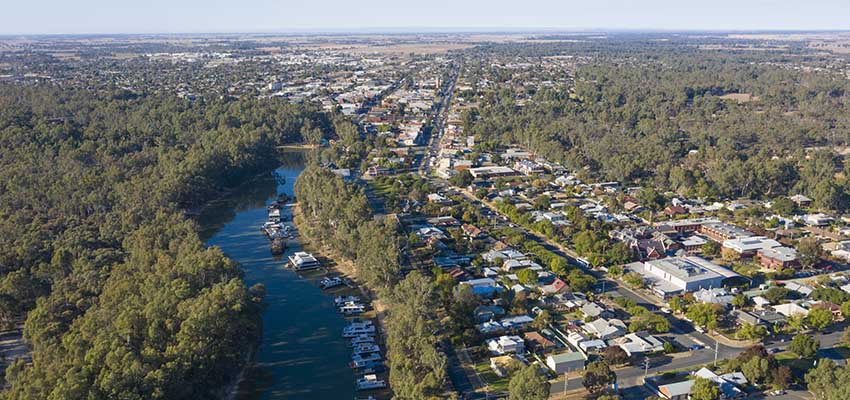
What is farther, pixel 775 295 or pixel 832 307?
pixel 775 295

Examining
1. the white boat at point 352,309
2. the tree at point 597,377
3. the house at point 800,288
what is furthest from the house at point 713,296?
the white boat at point 352,309

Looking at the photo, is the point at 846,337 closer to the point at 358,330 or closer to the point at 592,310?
the point at 592,310

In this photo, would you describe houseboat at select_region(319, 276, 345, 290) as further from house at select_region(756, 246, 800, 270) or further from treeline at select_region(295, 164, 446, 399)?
house at select_region(756, 246, 800, 270)

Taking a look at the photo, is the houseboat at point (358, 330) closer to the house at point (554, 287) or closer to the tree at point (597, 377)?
the house at point (554, 287)

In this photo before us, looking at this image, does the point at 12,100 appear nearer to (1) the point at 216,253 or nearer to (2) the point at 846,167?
(1) the point at 216,253

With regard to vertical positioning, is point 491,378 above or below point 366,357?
above

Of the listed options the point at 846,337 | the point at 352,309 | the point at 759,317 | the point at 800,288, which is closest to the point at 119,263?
the point at 352,309

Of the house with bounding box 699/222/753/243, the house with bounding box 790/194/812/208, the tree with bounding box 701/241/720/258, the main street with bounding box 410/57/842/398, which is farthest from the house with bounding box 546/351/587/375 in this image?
the house with bounding box 790/194/812/208
